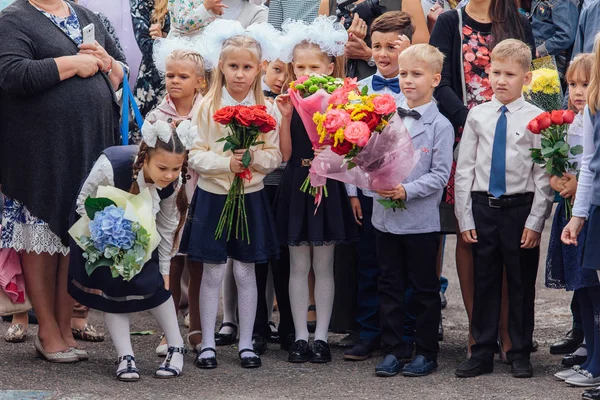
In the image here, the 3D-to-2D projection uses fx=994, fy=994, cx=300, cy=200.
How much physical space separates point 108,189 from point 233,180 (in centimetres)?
87

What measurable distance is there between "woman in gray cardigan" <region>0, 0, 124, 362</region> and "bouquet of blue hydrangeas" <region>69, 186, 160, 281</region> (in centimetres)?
52

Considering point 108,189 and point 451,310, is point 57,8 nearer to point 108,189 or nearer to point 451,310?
point 108,189

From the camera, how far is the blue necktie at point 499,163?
5.86 meters

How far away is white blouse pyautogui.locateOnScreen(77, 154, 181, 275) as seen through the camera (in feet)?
18.7

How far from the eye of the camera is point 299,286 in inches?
249

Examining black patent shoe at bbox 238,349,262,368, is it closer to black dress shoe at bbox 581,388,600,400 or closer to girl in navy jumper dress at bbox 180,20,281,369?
girl in navy jumper dress at bbox 180,20,281,369

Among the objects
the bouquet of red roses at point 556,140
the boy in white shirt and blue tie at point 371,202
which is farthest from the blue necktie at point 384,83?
the bouquet of red roses at point 556,140

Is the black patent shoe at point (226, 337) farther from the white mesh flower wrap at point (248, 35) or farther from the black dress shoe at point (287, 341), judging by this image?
the white mesh flower wrap at point (248, 35)

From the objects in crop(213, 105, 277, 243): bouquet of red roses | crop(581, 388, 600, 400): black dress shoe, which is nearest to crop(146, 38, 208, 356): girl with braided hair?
crop(213, 105, 277, 243): bouquet of red roses

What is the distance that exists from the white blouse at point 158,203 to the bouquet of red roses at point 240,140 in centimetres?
32

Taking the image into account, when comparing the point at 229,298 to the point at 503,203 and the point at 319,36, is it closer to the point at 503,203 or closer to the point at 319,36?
the point at 319,36

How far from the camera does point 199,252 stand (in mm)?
6094

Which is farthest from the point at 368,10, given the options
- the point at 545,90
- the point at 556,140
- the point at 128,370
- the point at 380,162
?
the point at 128,370

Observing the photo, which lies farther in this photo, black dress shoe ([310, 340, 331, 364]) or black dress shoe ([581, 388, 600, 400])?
black dress shoe ([310, 340, 331, 364])
